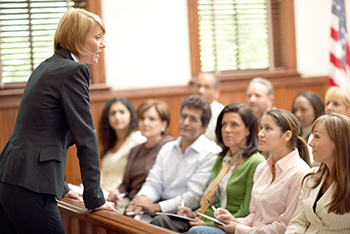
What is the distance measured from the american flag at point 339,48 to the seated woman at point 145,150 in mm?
2043

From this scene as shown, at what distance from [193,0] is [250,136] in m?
2.84

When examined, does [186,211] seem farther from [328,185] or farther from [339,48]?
[339,48]

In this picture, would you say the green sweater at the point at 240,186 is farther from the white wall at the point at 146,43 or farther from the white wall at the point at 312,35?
the white wall at the point at 312,35

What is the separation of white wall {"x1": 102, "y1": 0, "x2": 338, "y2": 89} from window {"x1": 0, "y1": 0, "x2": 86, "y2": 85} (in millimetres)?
492

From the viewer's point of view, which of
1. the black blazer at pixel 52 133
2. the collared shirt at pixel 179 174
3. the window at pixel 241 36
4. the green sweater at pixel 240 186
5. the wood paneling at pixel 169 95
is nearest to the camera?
the black blazer at pixel 52 133

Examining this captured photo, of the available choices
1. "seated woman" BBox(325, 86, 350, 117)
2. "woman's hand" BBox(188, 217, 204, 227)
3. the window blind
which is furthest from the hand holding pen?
the window blind

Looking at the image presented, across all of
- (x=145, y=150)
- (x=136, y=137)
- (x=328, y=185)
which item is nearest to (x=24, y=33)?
(x=136, y=137)

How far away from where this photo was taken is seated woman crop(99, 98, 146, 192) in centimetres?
382

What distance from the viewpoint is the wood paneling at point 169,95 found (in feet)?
14.8

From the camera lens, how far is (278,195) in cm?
217

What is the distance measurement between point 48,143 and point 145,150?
6.42 ft

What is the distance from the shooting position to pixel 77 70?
5.61ft

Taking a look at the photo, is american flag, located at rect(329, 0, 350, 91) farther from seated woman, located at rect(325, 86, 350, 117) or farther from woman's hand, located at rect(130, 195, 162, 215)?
woman's hand, located at rect(130, 195, 162, 215)

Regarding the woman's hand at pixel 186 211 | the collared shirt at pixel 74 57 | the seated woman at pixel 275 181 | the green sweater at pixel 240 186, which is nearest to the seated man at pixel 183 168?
the woman's hand at pixel 186 211
